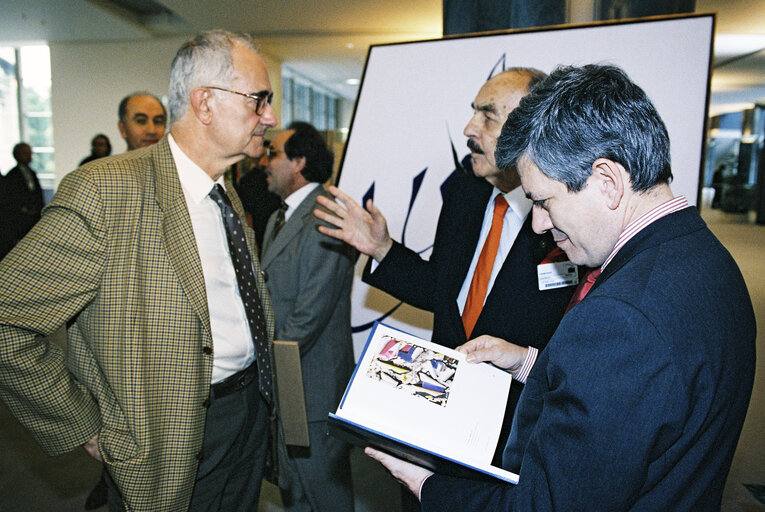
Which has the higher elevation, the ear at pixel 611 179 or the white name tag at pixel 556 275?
the ear at pixel 611 179

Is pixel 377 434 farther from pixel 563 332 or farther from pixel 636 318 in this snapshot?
pixel 636 318

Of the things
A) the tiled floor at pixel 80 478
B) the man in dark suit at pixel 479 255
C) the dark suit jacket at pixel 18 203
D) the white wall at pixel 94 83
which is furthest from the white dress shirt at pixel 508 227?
the white wall at pixel 94 83

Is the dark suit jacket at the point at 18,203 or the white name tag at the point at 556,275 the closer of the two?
the white name tag at the point at 556,275

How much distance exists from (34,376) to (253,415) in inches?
26.4

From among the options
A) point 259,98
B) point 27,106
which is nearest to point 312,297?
point 259,98

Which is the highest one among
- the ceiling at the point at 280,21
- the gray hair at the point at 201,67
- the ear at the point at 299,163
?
the ceiling at the point at 280,21

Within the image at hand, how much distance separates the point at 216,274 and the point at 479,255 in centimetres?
86

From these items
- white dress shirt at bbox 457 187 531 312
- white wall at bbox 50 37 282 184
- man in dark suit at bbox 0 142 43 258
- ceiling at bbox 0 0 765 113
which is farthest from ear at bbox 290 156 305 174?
white wall at bbox 50 37 282 184

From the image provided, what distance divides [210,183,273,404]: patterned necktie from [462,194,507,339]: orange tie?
66cm

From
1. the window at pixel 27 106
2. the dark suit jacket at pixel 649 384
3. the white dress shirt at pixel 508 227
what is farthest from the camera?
the window at pixel 27 106

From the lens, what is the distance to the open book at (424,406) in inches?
40.6

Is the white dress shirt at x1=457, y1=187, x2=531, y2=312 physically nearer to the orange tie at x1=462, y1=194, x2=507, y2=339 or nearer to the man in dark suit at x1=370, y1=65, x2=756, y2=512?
the orange tie at x1=462, y1=194, x2=507, y2=339

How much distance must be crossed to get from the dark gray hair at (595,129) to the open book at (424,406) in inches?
19.7

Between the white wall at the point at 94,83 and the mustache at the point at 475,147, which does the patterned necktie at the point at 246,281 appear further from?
the white wall at the point at 94,83
